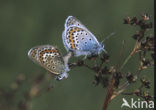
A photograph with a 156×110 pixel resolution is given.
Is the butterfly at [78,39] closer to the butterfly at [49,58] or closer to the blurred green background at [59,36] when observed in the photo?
the butterfly at [49,58]

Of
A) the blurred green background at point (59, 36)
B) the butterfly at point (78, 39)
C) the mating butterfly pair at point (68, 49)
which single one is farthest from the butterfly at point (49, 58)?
the blurred green background at point (59, 36)

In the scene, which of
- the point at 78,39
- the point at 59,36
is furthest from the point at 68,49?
the point at 59,36

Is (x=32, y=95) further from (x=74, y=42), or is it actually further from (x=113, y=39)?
(x=113, y=39)

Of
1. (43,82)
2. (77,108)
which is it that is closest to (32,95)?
(43,82)

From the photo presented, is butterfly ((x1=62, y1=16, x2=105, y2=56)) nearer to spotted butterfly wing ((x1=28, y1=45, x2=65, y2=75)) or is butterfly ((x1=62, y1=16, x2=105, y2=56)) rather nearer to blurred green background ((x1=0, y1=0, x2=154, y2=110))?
spotted butterfly wing ((x1=28, y1=45, x2=65, y2=75))

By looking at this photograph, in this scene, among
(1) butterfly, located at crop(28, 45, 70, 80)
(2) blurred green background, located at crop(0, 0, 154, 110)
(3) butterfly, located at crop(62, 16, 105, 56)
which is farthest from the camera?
(2) blurred green background, located at crop(0, 0, 154, 110)

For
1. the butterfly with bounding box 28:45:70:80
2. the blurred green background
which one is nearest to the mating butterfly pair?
the butterfly with bounding box 28:45:70:80
